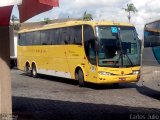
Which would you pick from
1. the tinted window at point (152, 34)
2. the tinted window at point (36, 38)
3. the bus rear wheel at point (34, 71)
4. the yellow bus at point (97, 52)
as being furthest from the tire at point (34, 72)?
the tinted window at point (152, 34)

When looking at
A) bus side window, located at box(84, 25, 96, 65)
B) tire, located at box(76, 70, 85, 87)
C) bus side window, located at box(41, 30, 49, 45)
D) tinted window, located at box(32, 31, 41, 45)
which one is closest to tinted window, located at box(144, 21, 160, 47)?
bus side window, located at box(84, 25, 96, 65)

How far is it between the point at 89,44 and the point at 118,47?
1.31 m

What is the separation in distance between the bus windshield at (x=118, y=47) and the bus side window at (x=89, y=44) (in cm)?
36

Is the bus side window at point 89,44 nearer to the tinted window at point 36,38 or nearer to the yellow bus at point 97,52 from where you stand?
the yellow bus at point 97,52

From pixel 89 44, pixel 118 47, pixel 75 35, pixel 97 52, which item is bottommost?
pixel 97 52

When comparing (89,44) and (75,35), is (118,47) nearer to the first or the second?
(89,44)

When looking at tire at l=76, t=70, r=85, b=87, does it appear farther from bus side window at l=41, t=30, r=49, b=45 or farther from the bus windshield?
bus side window at l=41, t=30, r=49, b=45

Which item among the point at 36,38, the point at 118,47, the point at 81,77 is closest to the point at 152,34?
the point at 118,47

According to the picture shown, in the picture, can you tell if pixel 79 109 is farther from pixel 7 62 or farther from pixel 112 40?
pixel 112 40

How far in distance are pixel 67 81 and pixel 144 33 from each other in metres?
8.36

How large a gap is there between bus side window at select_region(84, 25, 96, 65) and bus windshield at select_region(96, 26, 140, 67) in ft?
1.18

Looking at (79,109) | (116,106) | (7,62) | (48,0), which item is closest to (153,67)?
(116,106)

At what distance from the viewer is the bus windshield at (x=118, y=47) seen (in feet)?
61.9

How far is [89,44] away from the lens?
19359 millimetres
